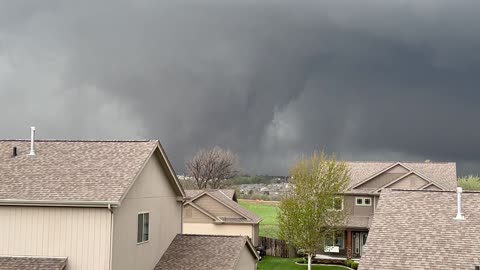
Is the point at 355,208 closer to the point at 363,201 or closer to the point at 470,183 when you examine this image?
the point at 363,201

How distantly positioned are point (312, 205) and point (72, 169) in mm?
28270

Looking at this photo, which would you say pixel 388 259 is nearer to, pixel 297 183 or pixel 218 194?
pixel 297 183

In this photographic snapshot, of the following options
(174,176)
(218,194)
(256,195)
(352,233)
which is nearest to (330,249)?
(352,233)

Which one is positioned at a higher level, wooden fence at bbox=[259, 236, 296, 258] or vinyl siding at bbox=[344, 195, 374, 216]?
vinyl siding at bbox=[344, 195, 374, 216]

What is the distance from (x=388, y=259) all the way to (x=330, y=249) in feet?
124

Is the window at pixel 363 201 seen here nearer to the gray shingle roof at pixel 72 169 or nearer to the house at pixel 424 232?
the house at pixel 424 232

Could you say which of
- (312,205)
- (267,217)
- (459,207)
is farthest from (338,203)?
(267,217)

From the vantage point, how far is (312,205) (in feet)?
162

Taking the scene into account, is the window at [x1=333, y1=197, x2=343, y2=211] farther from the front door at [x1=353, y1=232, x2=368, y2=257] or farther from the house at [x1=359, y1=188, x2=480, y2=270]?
the house at [x1=359, y1=188, x2=480, y2=270]

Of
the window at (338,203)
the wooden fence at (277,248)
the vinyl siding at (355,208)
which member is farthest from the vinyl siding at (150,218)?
the wooden fence at (277,248)

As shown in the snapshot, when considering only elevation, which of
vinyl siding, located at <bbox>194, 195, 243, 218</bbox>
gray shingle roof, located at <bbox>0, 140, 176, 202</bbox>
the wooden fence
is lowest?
the wooden fence

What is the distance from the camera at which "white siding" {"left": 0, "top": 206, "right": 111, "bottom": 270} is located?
22.4 meters

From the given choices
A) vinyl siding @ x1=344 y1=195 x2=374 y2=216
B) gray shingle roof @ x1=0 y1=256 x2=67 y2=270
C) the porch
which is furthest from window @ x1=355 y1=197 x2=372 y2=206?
gray shingle roof @ x1=0 y1=256 x2=67 y2=270

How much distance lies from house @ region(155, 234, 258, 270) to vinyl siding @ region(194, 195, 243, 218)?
2637cm
